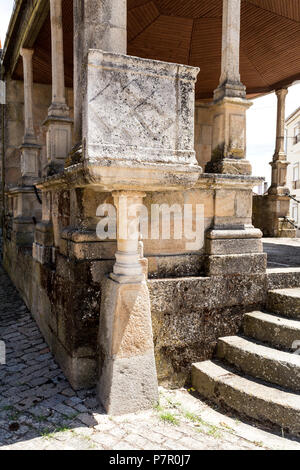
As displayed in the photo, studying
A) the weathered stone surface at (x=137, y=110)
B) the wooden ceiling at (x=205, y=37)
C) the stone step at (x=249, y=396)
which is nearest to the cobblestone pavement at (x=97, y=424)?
the stone step at (x=249, y=396)

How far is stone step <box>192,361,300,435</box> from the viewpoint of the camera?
262 centimetres

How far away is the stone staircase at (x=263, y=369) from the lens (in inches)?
106

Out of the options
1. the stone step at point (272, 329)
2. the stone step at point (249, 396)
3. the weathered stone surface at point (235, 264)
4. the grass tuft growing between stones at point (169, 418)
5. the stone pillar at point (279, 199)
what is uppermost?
the stone pillar at point (279, 199)

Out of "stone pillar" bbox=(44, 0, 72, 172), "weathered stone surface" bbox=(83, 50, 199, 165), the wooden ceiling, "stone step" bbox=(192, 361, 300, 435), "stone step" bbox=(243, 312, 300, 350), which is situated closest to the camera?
"weathered stone surface" bbox=(83, 50, 199, 165)

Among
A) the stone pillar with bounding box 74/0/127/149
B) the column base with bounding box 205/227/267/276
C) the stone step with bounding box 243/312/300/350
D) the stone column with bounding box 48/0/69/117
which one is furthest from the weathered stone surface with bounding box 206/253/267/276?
the stone column with bounding box 48/0/69/117

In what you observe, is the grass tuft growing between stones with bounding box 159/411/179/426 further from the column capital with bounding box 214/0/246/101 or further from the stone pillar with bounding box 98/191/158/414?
the column capital with bounding box 214/0/246/101

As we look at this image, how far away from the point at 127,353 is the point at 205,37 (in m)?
6.02

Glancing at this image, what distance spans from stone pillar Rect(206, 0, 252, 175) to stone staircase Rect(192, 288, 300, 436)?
137 centimetres

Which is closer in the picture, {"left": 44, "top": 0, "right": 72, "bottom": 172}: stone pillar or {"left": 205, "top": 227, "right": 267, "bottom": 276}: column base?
{"left": 205, "top": 227, "right": 267, "bottom": 276}: column base

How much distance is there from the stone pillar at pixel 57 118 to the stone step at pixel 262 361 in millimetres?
2767

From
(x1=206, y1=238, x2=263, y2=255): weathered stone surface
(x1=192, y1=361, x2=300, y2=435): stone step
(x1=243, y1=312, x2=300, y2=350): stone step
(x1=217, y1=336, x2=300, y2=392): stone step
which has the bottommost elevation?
(x1=192, y1=361, x2=300, y2=435): stone step

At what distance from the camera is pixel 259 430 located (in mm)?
2666

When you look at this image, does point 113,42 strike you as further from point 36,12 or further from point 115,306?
point 36,12

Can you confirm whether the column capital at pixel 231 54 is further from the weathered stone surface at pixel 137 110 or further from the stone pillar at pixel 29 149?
the stone pillar at pixel 29 149
